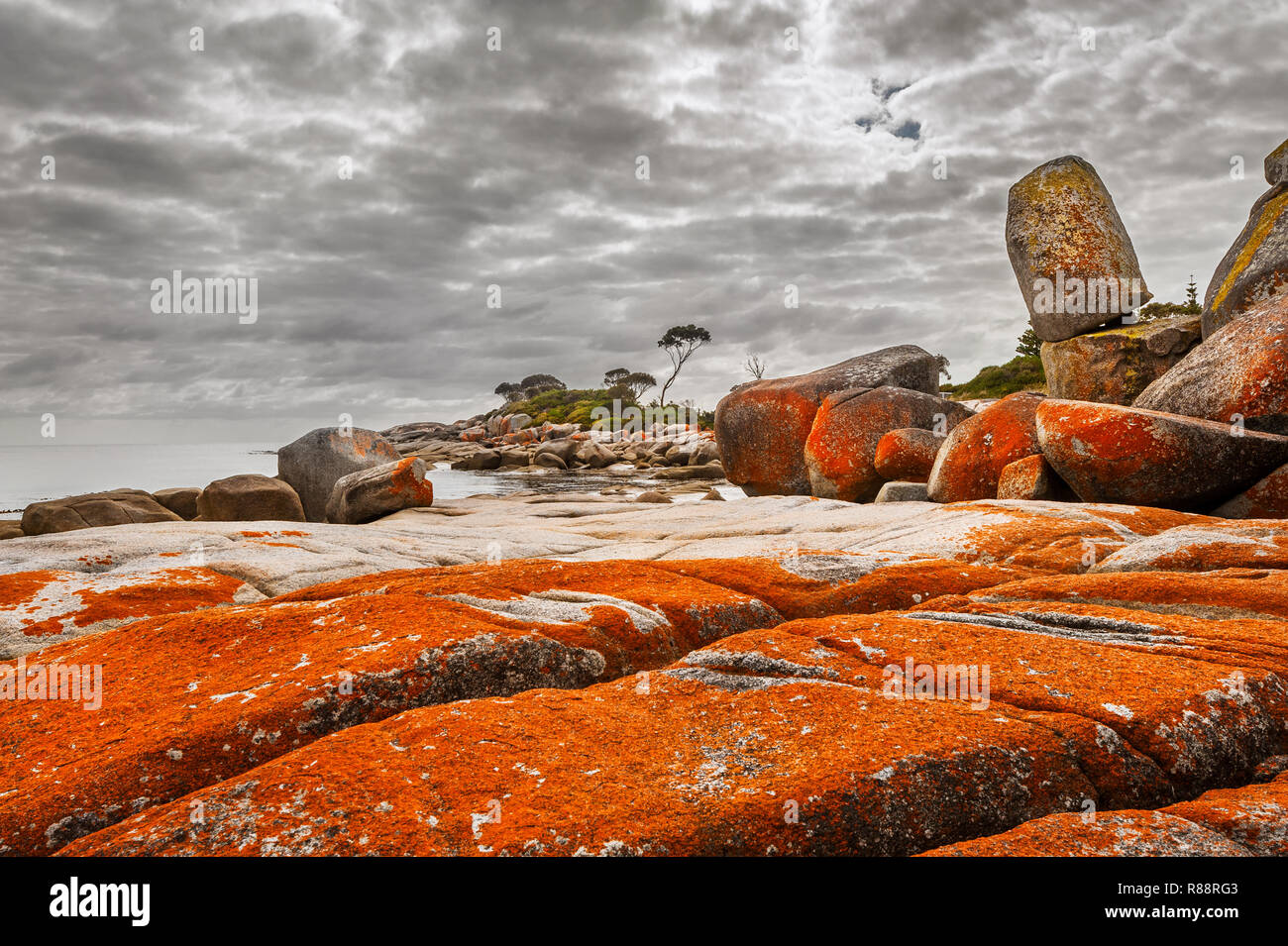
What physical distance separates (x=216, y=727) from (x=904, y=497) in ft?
43.7

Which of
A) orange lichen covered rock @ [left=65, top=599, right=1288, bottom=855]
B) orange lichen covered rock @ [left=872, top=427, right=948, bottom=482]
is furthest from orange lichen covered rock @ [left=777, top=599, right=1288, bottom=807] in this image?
orange lichen covered rock @ [left=872, top=427, right=948, bottom=482]

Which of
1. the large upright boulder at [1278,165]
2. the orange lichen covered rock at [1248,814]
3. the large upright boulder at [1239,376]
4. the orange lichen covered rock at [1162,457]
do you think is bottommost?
the orange lichen covered rock at [1248,814]

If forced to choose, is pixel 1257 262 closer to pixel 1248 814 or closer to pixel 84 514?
pixel 1248 814

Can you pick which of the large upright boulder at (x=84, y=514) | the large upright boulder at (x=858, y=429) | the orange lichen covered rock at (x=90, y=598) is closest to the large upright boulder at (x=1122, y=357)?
the large upright boulder at (x=858, y=429)

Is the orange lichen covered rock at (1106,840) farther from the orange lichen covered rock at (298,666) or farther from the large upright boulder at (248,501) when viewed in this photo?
the large upright boulder at (248,501)

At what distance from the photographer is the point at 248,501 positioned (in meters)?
16.7

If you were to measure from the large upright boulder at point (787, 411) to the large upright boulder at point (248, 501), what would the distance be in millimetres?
11364

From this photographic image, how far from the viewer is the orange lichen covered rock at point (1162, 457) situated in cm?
1015

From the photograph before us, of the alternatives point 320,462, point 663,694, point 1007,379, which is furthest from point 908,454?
point 1007,379

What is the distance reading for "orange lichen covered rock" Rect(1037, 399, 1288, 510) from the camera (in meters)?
10.1

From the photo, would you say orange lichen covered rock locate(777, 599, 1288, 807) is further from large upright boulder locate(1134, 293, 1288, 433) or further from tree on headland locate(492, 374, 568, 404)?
tree on headland locate(492, 374, 568, 404)

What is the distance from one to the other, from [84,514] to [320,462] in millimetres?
6266

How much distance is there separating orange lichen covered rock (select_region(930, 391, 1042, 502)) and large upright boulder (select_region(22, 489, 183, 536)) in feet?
48.4
